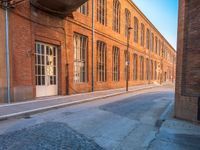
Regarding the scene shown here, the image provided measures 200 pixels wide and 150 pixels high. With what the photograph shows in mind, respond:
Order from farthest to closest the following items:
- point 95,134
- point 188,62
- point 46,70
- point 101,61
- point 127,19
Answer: point 127,19 → point 101,61 → point 46,70 → point 188,62 → point 95,134

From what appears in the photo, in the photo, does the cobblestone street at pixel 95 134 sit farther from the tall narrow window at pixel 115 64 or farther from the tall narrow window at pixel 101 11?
the tall narrow window at pixel 115 64

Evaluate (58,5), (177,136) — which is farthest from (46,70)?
(177,136)

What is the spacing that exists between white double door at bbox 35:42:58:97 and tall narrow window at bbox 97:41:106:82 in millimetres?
5292

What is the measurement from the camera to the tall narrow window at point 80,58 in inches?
525

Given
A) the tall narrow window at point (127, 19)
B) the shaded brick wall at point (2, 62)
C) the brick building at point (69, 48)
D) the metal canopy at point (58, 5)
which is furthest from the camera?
the tall narrow window at point (127, 19)

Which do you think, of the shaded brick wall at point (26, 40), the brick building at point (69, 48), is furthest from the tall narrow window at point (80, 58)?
the shaded brick wall at point (26, 40)

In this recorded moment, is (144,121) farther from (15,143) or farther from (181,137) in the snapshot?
(15,143)

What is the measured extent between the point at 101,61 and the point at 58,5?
24.7 feet

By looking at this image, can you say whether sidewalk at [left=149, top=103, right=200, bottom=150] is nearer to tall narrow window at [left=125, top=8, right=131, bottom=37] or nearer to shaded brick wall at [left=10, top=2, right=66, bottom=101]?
shaded brick wall at [left=10, top=2, right=66, bottom=101]

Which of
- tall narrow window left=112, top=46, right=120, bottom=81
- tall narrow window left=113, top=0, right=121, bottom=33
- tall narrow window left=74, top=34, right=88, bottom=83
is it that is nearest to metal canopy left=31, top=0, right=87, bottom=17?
tall narrow window left=74, top=34, right=88, bottom=83

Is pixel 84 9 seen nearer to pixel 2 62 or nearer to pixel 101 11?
pixel 101 11

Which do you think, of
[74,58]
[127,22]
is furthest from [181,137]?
[127,22]

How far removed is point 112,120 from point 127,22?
1871 cm

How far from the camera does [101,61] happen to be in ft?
54.7
